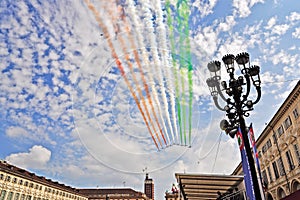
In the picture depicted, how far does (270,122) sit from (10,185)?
5211 centimetres

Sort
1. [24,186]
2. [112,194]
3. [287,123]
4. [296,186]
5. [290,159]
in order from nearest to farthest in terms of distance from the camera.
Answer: [296,186] < [290,159] < [287,123] < [24,186] < [112,194]

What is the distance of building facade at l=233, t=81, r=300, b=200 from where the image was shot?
23609mm

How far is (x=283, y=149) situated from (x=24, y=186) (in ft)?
183

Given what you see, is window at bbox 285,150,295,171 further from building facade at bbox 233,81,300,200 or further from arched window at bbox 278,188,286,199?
arched window at bbox 278,188,286,199

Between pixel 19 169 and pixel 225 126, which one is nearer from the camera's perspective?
pixel 225 126

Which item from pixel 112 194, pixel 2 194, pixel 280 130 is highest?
pixel 112 194

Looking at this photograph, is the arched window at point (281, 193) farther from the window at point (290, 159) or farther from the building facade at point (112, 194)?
the building facade at point (112, 194)

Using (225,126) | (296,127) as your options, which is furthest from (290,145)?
(225,126)

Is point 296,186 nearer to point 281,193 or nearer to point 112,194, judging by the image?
point 281,193

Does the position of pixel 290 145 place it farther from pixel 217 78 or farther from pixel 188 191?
pixel 217 78

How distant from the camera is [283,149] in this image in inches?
1049

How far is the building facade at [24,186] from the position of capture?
169 ft

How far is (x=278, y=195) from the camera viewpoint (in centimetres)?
2922

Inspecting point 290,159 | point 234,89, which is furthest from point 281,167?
point 234,89
